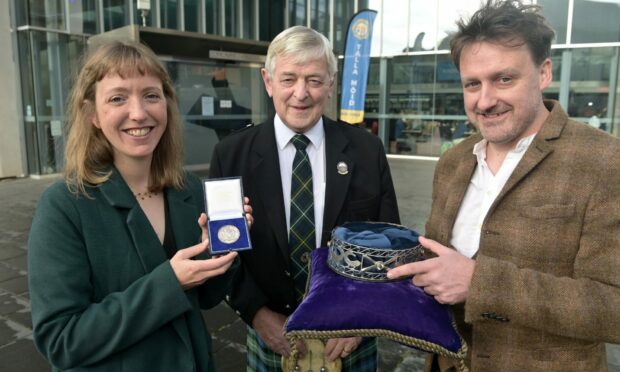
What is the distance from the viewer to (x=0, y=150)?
35.6 ft

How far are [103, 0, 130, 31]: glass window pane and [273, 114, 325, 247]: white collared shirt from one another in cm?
1209

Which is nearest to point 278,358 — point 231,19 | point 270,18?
point 231,19

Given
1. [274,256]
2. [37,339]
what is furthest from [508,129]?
[37,339]

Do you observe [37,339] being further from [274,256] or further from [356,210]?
[356,210]

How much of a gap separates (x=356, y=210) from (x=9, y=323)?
3494 mm

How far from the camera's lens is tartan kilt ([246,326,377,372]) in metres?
2.21

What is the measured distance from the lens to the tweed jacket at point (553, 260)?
1.42 m

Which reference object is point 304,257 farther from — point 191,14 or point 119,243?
point 191,14

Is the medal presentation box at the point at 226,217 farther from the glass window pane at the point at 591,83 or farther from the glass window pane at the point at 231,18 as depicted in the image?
the glass window pane at the point at 231,18

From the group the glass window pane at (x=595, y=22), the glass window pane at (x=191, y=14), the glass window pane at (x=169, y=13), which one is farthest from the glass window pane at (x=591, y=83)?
the glass window pane at (x=169, y=13)

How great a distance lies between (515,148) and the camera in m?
1.72

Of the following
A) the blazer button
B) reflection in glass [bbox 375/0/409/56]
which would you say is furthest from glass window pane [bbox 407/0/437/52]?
the blazer button

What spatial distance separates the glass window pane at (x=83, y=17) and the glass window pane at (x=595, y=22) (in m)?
Answer: 13.0

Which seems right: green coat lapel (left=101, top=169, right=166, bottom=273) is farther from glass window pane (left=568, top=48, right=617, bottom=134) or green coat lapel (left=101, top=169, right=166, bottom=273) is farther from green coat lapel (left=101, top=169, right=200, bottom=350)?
glass window pane (left=568, top=48, right=617, bottom=134)
